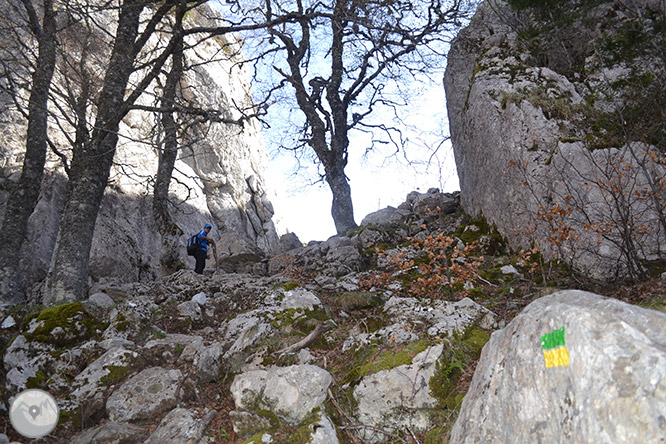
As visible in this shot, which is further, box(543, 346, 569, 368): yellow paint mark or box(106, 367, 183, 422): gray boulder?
box(106, 367, 183, 422): gray boulder

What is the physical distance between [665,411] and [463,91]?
37.0 feet

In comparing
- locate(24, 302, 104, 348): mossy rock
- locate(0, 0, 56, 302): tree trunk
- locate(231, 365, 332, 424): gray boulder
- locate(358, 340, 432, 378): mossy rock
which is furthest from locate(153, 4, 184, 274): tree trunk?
locate(358, 340, 432, 378): mossy rock

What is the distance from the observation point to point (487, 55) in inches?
375

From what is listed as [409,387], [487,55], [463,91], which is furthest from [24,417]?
[463,91]

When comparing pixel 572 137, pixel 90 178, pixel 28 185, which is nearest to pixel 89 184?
pixel 90 178

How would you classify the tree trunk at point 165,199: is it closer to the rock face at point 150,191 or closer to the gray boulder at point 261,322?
the rock face at point 150,191

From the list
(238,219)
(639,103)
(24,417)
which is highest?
(238,219)

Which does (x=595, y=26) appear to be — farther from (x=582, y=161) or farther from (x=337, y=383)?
(x=337, y=383)

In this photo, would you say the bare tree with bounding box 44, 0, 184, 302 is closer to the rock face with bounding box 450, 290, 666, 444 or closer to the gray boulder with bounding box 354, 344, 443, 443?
the gray boulder with bounding box 354, 344, 443, 443

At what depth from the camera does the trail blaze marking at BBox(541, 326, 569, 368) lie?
1811 millimetres

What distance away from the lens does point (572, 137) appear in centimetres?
667

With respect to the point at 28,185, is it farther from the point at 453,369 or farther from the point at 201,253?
the point at 453,369

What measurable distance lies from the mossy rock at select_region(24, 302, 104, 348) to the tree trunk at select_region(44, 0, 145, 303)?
4.58 feet

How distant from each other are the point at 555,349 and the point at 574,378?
20 centimetres
